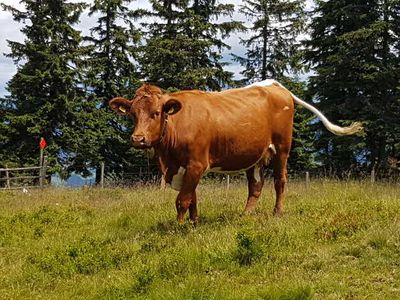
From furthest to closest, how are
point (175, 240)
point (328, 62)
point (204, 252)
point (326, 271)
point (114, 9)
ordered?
1. point (114, 9)
2. point (328, 62)
3. point (175, 240)
4. point (204, 252)
5. point (326, 271)

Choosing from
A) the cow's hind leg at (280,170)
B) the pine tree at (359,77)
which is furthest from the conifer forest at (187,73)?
the cow's hind leg at (280,170)

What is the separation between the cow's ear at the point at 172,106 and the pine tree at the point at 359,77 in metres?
16.1

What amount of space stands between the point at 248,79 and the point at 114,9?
9258mm

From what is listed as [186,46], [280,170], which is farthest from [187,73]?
[280,170]

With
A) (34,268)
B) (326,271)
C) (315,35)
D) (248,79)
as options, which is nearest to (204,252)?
(326,271)

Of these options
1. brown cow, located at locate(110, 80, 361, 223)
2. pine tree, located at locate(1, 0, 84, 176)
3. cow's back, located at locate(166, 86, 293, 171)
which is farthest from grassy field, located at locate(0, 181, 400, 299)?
pine tree, located at locate(1, 0, 84, 176)

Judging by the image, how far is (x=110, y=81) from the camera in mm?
33875

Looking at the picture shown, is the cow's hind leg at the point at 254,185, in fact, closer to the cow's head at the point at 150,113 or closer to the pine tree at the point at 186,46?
the cow's head at the point at 150,113

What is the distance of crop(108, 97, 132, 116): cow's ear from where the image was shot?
8094 millimetres

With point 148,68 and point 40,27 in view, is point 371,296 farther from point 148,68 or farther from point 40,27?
point 40,27

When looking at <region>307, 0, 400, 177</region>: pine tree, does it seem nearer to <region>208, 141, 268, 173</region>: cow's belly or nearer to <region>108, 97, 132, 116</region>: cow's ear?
<region>208, 141, 268, 173</region>: cow's belly

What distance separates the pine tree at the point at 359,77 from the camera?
23.5m

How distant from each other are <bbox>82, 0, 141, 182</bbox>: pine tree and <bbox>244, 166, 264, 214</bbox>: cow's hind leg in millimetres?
21217

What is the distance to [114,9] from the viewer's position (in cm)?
3403
